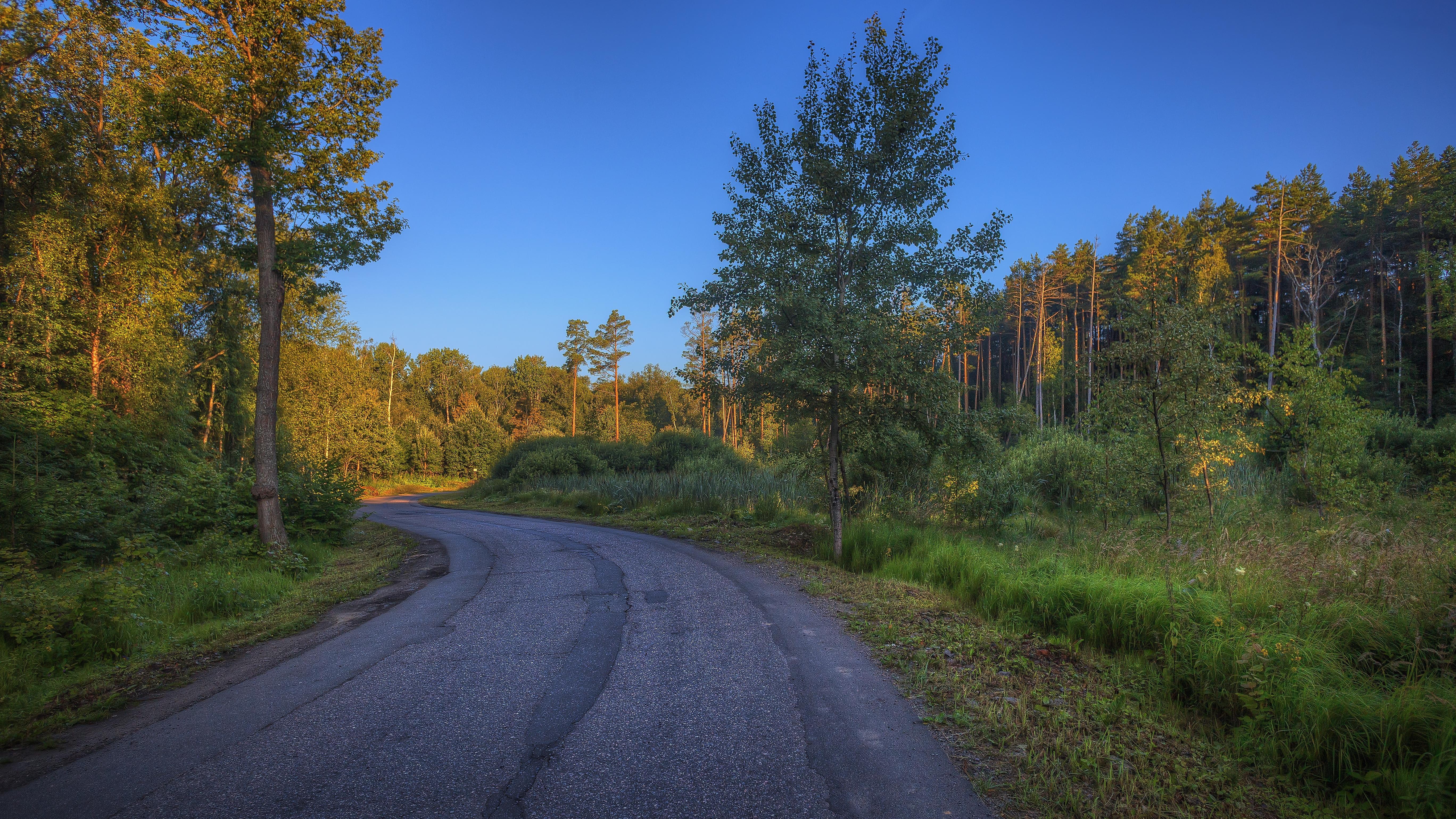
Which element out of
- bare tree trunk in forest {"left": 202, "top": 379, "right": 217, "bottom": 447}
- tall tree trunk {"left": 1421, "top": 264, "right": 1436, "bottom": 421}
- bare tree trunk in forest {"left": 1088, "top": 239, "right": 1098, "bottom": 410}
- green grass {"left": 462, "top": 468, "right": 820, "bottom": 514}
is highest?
bare tree trunk in forest {"left": 1088, "top": 239, "right": 1098, "bottom": 410}

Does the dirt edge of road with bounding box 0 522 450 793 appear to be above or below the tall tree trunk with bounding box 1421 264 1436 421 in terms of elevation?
below

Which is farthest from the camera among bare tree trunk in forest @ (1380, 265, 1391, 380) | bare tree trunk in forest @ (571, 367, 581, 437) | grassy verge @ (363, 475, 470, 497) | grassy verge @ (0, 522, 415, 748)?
bare tree trunk in forest @ (571, 367, 581, 437)

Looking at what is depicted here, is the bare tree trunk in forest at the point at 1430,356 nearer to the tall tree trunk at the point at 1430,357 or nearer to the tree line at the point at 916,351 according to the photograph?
the tall tree trunk at the point at 1430,357

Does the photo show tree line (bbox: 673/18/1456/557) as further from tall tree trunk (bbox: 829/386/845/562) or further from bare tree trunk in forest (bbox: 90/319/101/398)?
bare tree trunk in forest (bbox: 90/319/101/398)

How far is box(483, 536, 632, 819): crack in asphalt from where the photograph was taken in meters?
2.63

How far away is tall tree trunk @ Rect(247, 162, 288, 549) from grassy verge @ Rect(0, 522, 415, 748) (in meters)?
0.93

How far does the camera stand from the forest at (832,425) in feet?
14.0

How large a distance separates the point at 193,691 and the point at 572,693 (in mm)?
2846

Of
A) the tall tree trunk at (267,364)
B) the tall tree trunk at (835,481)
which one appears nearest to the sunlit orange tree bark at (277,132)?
the tall tree trunk at (267,364)

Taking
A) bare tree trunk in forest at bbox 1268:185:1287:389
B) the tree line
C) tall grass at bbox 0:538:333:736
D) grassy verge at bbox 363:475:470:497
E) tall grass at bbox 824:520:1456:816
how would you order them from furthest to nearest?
grassy verge at bbox 363:475:470:497 < bare tree trunk in forest at bbox 1268:185:1287:389 < the tree line < tall grass at bbox 0:538:333:736 < tall grass at bbox 824:520:1456:816

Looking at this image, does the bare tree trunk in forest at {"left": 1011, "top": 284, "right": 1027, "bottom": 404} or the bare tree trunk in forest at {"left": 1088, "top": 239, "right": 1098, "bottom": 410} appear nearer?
the bare tree trunk in forest at {"left": 1088, "top": 239, "right": 1098, "bottom": 410}

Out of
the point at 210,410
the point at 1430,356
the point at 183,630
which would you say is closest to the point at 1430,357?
the point at 1430,356

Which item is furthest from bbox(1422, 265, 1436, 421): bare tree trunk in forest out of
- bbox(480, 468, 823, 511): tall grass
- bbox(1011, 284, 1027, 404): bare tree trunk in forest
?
bbox(480, 468, 823, 511): tall grass

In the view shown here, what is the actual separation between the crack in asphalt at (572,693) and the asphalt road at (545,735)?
2cm
